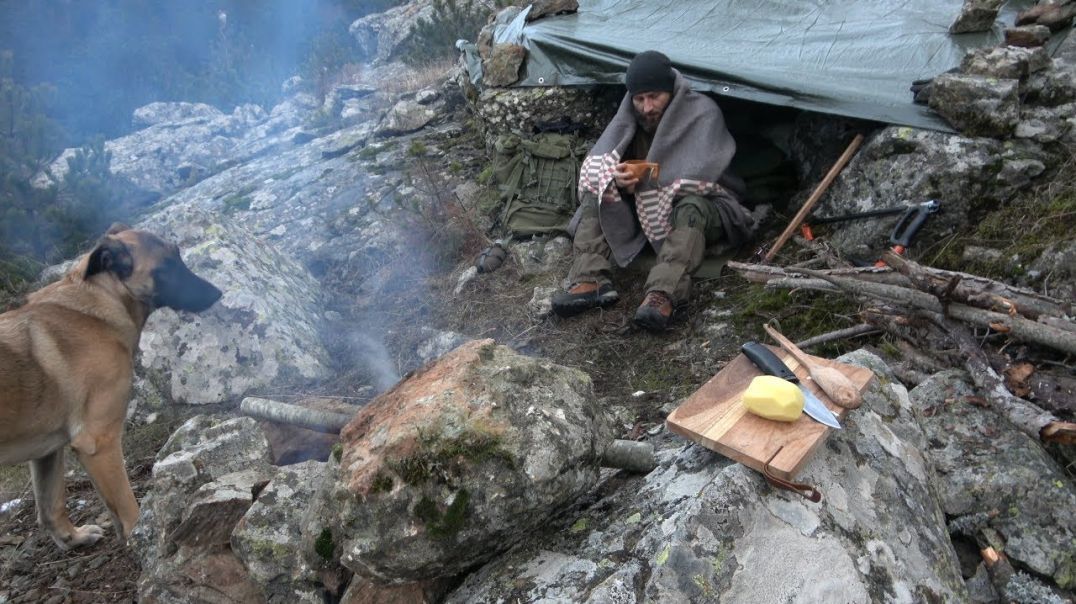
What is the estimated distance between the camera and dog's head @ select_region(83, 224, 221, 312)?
371cm

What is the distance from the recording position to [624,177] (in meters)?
4.56

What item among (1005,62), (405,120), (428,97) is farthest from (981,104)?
(428,97)

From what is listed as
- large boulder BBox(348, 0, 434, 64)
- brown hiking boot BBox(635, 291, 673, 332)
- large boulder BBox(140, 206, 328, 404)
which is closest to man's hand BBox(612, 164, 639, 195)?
brown hiking boot BBox(635, 291, 673, 332)

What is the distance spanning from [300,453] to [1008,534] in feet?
10.5

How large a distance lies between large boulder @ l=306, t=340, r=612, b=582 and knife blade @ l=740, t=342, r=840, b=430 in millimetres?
649

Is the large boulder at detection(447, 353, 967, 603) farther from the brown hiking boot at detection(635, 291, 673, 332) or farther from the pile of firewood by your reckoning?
the brown hiking boot at detection(635, 291, 673, 332)

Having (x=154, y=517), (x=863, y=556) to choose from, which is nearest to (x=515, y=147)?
(x=154, y=517)

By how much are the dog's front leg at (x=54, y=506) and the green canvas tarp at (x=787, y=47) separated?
194 inches

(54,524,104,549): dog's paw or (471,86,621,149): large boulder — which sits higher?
(471,86,621,149): large boulder

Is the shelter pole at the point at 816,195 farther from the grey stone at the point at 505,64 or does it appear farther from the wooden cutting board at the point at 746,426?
the grey stone at the point at 505,64

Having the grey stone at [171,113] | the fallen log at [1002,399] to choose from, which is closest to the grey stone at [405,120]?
the fallen log at [1002,399]

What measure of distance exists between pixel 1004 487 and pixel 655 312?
211 centimetres

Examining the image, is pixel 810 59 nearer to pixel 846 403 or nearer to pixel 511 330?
pixel 511 330

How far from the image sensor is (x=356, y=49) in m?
17.3
